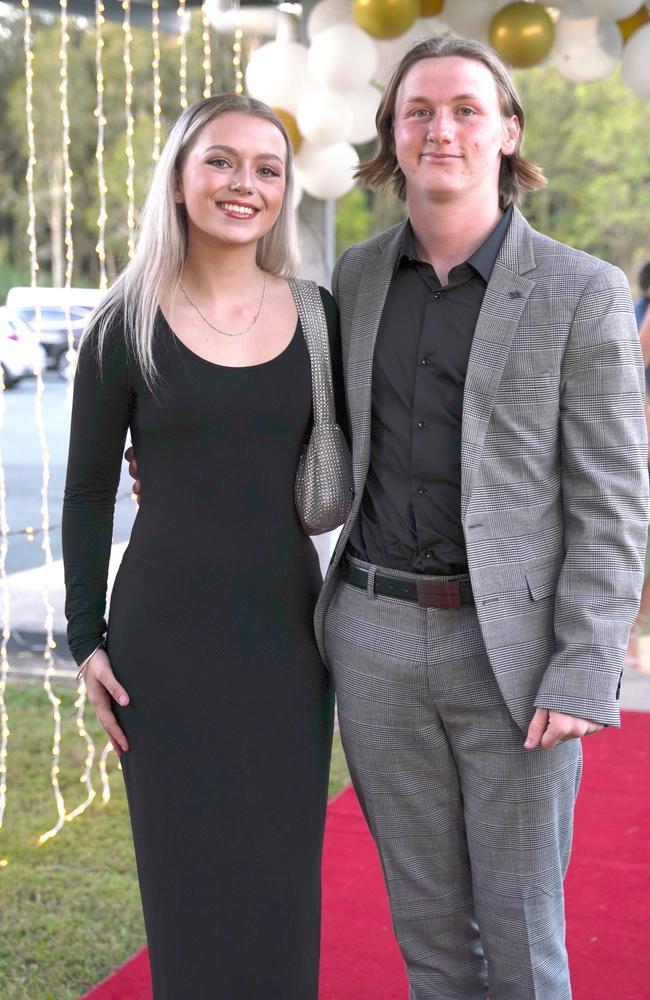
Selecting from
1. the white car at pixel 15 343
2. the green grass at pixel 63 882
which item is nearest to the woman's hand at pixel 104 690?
the green grass at pixel 63 882

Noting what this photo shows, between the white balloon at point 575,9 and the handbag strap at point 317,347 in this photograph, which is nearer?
the handbag strap at point 317,347

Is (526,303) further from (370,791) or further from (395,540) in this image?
(370,791)

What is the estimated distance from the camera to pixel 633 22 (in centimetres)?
388

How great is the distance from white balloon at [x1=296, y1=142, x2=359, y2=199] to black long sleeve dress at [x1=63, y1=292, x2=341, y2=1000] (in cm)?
190

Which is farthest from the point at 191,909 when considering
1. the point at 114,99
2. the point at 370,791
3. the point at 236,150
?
the point at 114,99

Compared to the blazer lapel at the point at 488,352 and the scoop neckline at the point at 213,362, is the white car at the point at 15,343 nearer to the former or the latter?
the scoop neckline at the point at 213,362

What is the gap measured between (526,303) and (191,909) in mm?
1109

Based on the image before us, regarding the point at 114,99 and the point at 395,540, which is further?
the point at 114,99

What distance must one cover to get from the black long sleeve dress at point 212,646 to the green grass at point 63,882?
0.78 meters

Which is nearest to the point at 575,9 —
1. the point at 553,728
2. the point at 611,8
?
the point at 611,8

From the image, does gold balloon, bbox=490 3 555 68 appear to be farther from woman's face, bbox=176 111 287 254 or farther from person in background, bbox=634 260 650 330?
woman's face, bbox=176 111 287 254

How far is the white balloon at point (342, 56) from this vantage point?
3.56 meters

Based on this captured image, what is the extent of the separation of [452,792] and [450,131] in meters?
1.03

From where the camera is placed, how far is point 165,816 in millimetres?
1924
